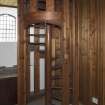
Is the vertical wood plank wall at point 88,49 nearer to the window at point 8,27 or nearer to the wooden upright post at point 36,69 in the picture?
the wooden upright post at point 36,69

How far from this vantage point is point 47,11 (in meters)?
3.51

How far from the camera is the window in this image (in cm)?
562

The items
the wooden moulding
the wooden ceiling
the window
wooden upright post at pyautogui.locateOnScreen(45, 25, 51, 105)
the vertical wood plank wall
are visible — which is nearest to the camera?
the wooden moulding

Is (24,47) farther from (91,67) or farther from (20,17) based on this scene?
(91,67)

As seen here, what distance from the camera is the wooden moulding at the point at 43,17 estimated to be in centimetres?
350

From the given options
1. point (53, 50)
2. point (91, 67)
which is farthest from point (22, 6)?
point (91, 67)

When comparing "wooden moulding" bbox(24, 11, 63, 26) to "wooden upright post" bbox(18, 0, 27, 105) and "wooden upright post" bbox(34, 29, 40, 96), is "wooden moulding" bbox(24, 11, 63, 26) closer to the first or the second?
"wooden upright post" bbox(18, 0, 27, 105)

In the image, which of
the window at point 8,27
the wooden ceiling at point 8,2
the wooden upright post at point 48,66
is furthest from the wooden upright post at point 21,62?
the window at point 8,27

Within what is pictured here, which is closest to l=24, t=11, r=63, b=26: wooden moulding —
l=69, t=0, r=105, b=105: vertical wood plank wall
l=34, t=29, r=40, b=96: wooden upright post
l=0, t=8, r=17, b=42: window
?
l=69, t=0, r=105, b=105: vertical wood plank wall

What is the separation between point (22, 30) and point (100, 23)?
1.35m

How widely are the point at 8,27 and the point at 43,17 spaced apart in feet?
8.27

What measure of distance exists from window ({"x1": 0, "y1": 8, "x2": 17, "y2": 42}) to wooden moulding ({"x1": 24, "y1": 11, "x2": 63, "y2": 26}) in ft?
7.13

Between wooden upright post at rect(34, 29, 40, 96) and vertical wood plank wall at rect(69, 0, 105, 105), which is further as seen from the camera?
A: wooden upright post at rect(34, 29, 40, 96)

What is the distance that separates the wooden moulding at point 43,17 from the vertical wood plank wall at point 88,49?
699mm
